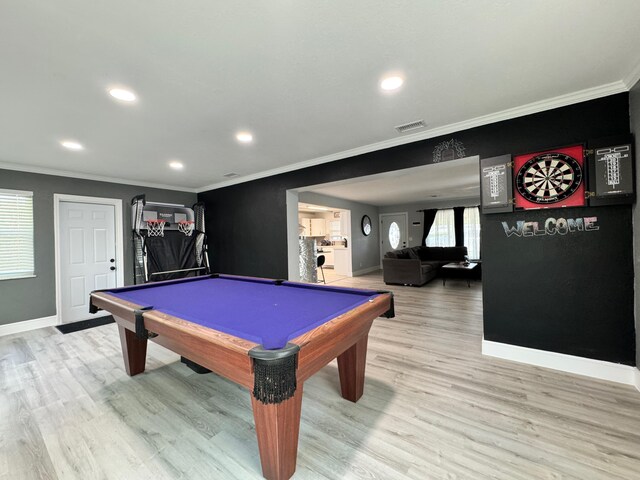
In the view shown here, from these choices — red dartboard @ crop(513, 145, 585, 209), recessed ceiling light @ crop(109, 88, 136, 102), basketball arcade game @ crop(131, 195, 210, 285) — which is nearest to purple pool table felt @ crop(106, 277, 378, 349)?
recessed ceiling light @ crop(109, 88, 136, 102)

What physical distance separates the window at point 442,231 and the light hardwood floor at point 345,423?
657cm

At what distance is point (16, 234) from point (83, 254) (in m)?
0.82

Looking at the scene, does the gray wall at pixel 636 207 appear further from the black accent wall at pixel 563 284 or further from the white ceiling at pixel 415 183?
the white ceiling at pixel 415 183

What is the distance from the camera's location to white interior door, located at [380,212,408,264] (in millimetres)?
9664

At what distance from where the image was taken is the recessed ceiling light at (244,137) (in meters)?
2.93

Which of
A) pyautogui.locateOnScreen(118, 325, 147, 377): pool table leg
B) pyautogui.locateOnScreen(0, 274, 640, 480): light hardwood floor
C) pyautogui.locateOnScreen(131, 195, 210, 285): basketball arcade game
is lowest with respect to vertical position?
pyautogui.locateOnScreen(0, 274, 640, 480): light hardwood floor

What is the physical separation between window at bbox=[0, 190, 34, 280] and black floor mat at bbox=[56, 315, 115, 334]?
926 millimetres

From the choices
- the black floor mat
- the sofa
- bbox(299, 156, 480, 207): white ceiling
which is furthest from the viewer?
the sofa

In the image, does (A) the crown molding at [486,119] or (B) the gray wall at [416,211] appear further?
(B) the gray wall at [416,211]

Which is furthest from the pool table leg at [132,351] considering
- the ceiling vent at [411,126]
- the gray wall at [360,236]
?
the gray wall at [360,236]

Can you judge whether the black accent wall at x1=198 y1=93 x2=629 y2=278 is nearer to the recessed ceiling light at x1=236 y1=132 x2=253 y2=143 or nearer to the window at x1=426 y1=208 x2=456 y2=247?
the recessed ceiling light at x1=236 y1=132 x2=253 y2=143

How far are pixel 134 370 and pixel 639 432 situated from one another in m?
3.84

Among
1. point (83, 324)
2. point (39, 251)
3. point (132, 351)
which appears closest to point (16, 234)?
point (39, 251)

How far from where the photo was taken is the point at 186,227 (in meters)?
5.41
